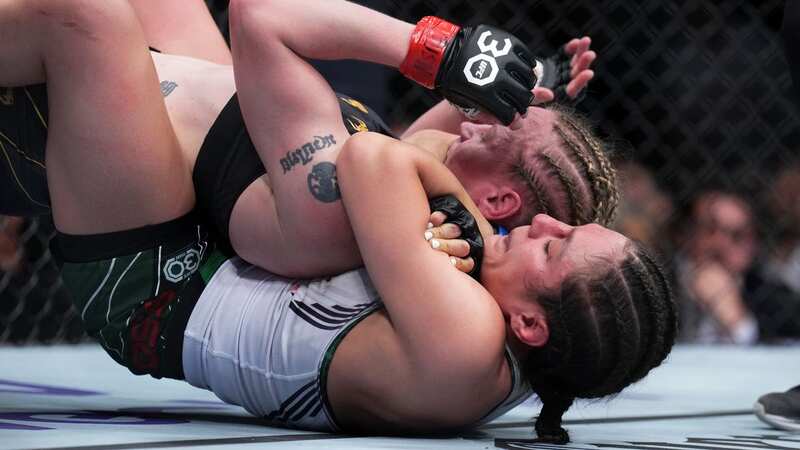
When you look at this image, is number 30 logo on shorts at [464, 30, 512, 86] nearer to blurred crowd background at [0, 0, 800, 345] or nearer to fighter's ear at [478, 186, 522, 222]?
fighter's ear at [478, 186, 522, 222]

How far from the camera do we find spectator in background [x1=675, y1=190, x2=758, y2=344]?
140 inches

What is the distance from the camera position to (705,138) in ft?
12.2

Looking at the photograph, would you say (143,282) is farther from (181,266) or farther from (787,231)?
(787,231)

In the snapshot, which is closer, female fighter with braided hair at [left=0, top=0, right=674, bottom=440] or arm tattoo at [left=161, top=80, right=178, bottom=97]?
female fighter with braided hair at [left=0, top=0, right=674, bottom=440]

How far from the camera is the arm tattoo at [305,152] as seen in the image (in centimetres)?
129

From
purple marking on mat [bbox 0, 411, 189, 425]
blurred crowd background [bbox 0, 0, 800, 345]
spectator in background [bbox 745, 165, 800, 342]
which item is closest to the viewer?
purple marking on mat [bbox 0, 411, 189, 425]

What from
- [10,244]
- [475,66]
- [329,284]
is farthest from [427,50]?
[10,244]

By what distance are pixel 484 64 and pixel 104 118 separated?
1.44ft

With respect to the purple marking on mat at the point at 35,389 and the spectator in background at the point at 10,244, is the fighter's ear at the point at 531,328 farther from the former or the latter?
the spectator in background at the point at 10,244

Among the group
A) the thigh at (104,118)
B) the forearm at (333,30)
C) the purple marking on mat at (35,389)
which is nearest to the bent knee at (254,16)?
Answer: the forearm at (333,30)

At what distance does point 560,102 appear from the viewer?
165 centimetres

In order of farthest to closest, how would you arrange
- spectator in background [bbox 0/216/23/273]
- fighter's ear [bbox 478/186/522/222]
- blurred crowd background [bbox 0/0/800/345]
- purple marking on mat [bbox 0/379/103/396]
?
blurred crowd background [bbox 0/0/800/345]
spectator in background [bbox 0/216/23/273]
purple marking on mat [bbox 0/379/103/396]
fighter's ear [bbox 478/186/522/222]

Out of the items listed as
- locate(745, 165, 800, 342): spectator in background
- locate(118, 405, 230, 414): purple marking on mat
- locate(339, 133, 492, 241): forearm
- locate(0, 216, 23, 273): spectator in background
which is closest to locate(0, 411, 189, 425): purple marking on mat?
locate(118, 405, 230, 414): purple marking on mat

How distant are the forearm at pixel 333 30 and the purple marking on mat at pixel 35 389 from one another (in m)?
0.75
